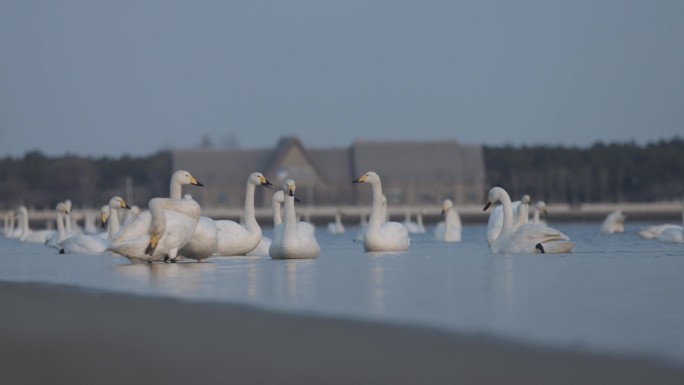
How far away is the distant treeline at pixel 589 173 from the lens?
126 meters

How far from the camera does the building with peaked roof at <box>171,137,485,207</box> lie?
3942 inches

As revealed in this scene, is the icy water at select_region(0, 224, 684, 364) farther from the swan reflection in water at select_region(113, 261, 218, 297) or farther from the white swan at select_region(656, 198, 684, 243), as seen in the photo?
the white swan at select_region(656, 198, 684, 243)

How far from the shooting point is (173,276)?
16984 millimetres

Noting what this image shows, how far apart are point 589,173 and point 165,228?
111864 mm

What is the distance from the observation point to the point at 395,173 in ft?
334

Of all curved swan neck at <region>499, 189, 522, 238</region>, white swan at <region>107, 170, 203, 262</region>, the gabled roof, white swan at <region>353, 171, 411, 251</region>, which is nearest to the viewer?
white swan at <region>107, 170, 203, 262</region>

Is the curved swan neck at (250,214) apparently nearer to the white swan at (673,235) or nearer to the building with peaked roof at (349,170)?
the white swan at (673,235)

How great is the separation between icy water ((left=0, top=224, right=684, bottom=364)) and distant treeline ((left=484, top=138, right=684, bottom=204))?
3826 inches

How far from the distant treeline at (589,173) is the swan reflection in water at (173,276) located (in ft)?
322

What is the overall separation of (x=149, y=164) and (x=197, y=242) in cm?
11320

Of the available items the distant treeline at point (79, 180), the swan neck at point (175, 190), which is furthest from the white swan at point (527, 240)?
the distant treeline at point (79, 180)

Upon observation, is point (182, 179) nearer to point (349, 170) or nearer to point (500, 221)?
point (500, 221)

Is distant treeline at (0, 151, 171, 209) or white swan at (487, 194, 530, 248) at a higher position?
distant treeline at (0, 151, 171, 209)

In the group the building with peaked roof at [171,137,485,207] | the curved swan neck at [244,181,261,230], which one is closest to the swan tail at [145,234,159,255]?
the curved swan neck at [244,181,261,230]
